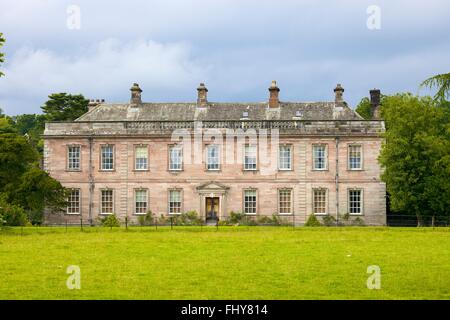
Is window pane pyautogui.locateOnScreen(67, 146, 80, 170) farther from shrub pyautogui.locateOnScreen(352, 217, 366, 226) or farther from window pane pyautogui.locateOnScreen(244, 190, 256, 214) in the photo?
shrub pyautogui.locateOnScreen(352, 217, 366, 226)

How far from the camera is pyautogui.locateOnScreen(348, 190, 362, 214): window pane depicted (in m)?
46.9

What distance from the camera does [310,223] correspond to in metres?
44.9

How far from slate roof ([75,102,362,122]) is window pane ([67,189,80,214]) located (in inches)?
197

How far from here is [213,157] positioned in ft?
158

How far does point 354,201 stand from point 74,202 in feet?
59.4

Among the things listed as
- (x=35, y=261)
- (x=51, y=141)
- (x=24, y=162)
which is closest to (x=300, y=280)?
(x=35, y=261)

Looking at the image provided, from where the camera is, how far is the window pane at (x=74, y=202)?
48250 millimetres

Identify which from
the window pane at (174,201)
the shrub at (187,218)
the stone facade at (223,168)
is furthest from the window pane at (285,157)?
the window pane at (174,201)

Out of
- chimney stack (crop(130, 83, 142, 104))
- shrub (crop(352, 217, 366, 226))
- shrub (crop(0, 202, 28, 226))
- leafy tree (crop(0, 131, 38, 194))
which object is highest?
chimney stack (crop(130, 83, 142, 104))

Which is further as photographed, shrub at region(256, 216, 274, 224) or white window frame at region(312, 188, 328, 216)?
white window frame at region(312, 188, 328, 216)

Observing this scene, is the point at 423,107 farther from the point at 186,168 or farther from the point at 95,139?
the point at 95,139

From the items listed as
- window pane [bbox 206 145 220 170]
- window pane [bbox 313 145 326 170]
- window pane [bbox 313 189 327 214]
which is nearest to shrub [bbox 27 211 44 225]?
window pane [bbox 206 145 220 170]

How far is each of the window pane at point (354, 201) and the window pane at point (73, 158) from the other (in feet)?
58.2

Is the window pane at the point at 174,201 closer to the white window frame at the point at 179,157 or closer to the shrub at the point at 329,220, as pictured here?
the white window frame at the point at 179,157
